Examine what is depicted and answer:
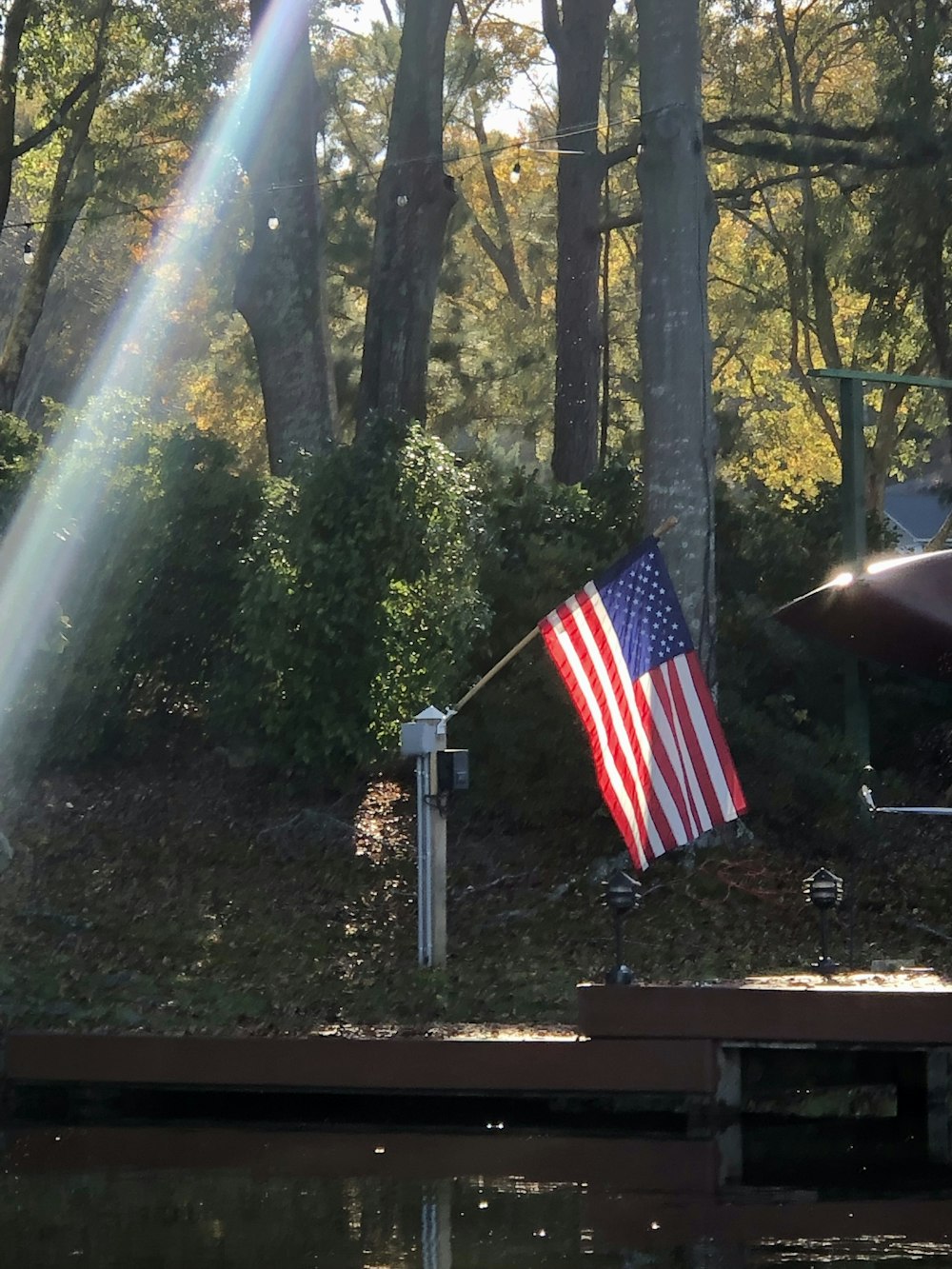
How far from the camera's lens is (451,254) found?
32.9m

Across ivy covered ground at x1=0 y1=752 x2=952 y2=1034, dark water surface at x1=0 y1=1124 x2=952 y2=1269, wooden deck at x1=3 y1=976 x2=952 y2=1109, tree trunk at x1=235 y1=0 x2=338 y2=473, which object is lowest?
dark water surface at x1=0 y1=1124 x2=952 y2=1269

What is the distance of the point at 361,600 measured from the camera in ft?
56.2

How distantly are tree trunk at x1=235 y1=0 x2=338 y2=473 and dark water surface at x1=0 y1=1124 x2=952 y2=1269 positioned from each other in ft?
33.6

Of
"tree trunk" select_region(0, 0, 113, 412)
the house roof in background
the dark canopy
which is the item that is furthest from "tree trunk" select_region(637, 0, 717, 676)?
the house roof in background

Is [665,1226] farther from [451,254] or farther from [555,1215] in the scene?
[451,254]

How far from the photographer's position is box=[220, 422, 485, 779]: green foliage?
1719 centimetres

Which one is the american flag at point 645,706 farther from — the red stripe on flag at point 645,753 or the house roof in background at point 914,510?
the house roof in background at point 914,510

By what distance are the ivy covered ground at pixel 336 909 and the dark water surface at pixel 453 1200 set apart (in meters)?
1.72

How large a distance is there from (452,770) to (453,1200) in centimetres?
440

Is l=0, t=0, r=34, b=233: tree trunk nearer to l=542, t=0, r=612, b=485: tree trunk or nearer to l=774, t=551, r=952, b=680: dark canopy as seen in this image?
l=542, t=0, r=612, b=485: tree trunk

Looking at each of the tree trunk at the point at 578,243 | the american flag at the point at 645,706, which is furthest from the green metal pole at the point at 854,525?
the tree trunk at the point at 578,243

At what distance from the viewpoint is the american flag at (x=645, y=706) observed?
42.0ft

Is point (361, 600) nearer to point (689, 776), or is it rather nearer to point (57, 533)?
point (57, 533)

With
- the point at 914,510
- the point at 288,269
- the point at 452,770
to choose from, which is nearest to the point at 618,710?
the point at 452,770
